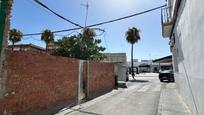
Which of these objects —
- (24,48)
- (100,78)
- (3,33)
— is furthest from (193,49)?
(24,48)

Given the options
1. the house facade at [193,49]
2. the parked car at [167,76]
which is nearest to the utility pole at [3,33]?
the house facade at [193,49]

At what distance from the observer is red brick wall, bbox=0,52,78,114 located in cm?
671

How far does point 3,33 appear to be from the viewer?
596 cm

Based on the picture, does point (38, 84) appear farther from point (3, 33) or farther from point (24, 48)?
point (24, 48)

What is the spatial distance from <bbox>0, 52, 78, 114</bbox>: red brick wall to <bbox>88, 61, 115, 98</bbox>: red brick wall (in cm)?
312

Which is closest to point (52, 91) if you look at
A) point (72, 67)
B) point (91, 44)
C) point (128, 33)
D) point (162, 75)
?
point (72, 67)

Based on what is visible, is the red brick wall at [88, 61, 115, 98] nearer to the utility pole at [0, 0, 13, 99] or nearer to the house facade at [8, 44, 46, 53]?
the house facade at [8, 44, 46, 53]

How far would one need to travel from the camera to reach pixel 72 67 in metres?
11.3

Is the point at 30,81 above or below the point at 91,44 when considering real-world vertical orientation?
below

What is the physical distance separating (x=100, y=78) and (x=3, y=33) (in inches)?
419

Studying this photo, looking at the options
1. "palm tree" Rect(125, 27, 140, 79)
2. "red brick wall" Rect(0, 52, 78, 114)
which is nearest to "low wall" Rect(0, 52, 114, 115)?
"red brick wall" Rect(0, 52, 78, 114)

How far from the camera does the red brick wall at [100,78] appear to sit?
14055 millimetres

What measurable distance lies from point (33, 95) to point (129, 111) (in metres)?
4.04

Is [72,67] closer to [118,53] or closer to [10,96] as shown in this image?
[10,96]
